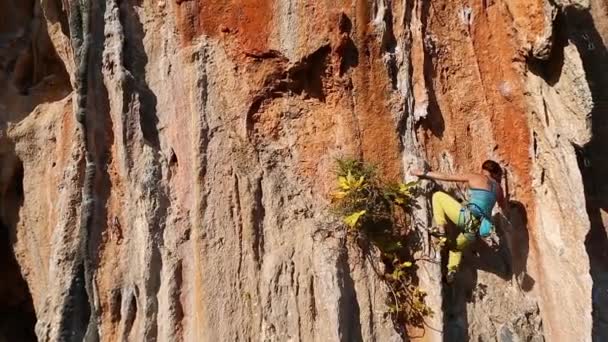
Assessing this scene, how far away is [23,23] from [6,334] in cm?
358

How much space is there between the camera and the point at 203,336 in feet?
16.4

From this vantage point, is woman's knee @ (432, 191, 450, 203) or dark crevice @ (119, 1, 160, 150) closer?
woman's knee @ (432, 191, 450, 203)

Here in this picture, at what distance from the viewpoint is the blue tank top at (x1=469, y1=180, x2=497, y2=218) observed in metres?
5.14

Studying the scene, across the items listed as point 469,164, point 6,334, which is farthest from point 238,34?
point 6,334

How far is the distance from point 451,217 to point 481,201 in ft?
0.89

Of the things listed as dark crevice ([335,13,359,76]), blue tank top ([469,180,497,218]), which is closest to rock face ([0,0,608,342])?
dark crevice ([335,13,359,76])

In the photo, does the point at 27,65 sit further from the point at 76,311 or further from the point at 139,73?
the point at 76,311

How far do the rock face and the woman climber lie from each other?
140 millimetres

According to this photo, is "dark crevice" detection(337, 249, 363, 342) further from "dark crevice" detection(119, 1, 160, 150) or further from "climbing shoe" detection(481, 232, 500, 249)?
"dark crevice" detection(119, 1, 160, 150)

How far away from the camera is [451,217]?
17.3ft

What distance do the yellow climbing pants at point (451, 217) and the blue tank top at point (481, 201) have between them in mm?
114

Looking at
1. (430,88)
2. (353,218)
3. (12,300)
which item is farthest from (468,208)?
(12,300)

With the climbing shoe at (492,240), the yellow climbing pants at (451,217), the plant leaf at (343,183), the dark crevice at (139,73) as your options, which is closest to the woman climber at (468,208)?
the yellow climbing pants at (451,217)

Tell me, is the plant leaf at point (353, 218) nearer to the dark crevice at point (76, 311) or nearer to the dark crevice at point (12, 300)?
the dark crevice at point (76, 311)
